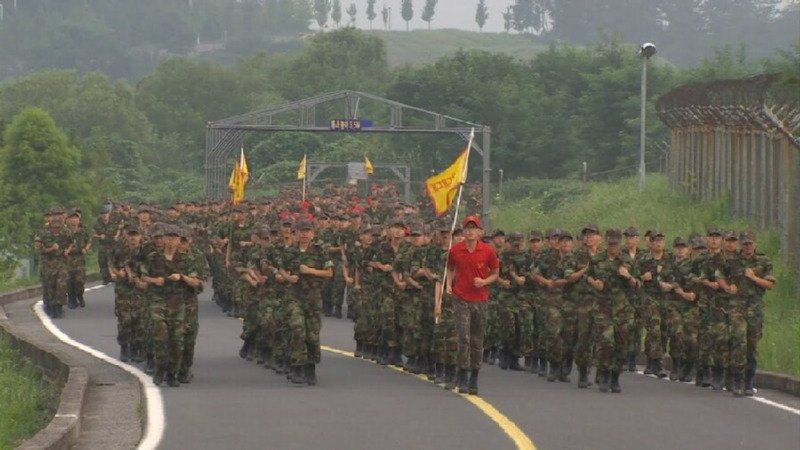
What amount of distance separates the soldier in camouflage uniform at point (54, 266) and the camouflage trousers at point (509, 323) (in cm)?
1138

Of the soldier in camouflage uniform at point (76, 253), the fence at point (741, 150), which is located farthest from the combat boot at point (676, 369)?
the soldier in camouflage uniform at point (76, 253)

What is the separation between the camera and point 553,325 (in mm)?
22938

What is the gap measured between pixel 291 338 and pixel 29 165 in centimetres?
5383

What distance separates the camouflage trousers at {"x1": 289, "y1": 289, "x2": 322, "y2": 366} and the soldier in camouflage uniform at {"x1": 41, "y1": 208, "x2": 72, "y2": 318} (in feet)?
41.6

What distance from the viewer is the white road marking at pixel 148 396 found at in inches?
651

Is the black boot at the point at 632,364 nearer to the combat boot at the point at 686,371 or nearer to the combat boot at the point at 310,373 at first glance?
the combat boot at the point at 686,371

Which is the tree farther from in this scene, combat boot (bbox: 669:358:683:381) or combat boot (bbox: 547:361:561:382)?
combat boot (bbox: 547:361:561:382)

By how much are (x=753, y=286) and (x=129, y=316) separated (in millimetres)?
7524

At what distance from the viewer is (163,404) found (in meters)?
19.2

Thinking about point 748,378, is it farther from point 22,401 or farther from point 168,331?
point 22,401

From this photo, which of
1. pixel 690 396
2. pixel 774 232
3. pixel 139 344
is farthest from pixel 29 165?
pixel 690 396

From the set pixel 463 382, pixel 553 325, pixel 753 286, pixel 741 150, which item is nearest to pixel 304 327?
pixel 463 382

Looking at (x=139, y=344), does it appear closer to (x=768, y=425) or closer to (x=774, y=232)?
(x=768, y=425)

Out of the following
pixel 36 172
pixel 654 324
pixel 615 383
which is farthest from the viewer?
pixel 36 172
